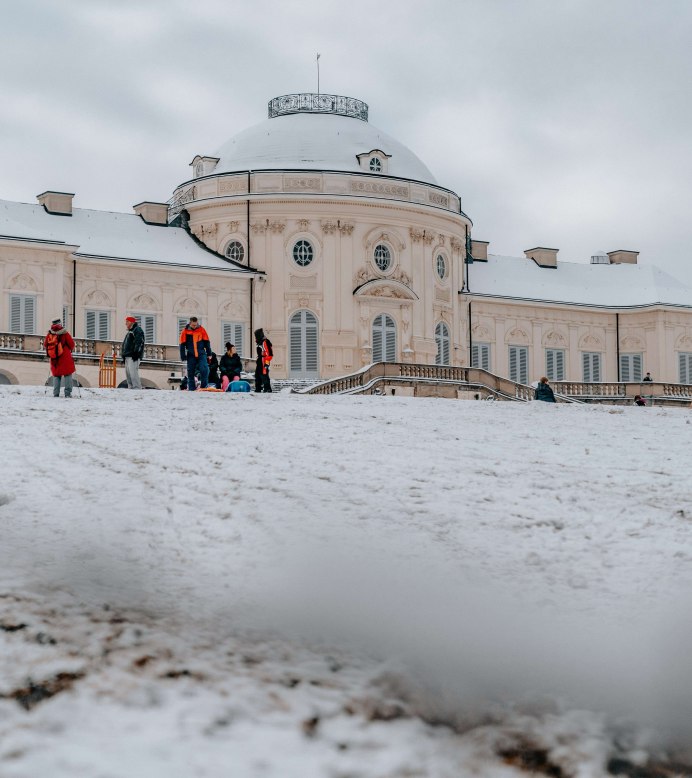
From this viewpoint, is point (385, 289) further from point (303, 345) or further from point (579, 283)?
point (579, 283)

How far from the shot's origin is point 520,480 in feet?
38.8

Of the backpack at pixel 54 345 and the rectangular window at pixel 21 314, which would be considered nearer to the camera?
the backpack at pixel 54 345

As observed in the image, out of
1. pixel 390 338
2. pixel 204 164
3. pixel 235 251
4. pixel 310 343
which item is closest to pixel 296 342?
pixel 310 343

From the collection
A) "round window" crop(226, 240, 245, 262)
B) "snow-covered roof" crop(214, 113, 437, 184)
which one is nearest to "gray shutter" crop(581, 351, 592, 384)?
"snow-covered roof" crop(214, 113, 437, 184)

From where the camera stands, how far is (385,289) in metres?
49.8

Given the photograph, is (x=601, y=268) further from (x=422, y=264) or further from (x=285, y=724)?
(x=285, y=724)

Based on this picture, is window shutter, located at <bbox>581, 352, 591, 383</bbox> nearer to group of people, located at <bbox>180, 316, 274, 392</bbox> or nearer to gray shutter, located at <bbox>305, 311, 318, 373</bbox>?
gray shutter, located at <bbox>305, 311, 318, 373</bbox>

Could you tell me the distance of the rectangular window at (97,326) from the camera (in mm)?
47062

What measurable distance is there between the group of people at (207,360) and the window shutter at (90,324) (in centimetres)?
1760

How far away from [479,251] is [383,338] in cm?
1314

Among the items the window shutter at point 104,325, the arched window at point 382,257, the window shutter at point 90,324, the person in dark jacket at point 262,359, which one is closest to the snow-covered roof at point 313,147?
the arched window at point 382,257

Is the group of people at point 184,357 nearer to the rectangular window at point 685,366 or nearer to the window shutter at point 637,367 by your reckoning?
the window shutter at point 637,367

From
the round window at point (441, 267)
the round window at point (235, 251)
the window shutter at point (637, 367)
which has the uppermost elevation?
the round window at point (235, 251)

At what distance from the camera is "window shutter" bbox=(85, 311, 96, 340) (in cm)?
4703
